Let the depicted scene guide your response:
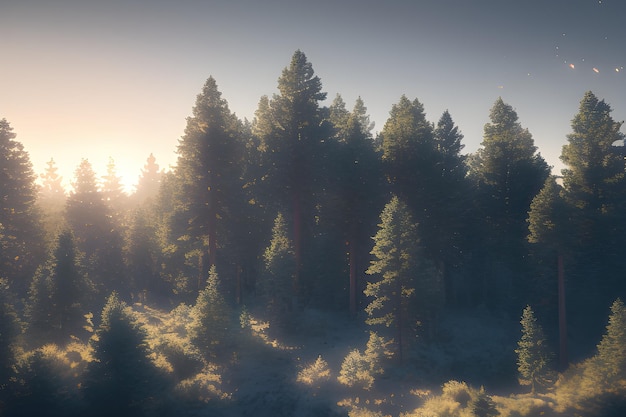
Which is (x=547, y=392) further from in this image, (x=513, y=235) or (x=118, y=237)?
(x=118, y=237)

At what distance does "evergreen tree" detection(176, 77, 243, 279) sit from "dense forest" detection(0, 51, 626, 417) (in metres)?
0.20

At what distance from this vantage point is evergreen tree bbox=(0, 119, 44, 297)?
36000 millimetres

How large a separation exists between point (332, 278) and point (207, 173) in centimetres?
1605

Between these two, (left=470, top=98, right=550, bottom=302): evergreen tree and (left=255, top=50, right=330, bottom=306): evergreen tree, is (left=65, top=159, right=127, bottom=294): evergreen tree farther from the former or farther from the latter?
(left=470, top=98, right=550, bottom=302): evergreen tree

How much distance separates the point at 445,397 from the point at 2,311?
27079 mm

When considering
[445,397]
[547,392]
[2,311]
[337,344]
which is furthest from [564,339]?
[2,311]

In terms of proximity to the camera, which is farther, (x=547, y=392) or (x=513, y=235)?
(x=513, y=235)

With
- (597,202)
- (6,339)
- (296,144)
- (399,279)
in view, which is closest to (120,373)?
(6,339)

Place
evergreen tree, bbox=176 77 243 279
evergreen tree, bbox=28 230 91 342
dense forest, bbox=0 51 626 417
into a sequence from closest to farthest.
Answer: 1. dense forest, bbox=0 51 626 417
2. evergreen tree, bbox=28 230 91 342
3. evergreen tree, bbox=176 77 243 279

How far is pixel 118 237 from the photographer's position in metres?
45.4

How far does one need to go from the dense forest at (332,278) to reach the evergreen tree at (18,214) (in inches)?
6.4

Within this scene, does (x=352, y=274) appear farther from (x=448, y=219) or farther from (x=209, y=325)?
(x=209, y=325)

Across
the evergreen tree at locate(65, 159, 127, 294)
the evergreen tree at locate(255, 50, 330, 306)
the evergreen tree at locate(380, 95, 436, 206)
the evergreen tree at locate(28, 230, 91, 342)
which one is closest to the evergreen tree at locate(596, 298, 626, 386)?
the evergreen tree at locate(380, 95, 436, 206)

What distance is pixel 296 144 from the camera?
35.6 metres
